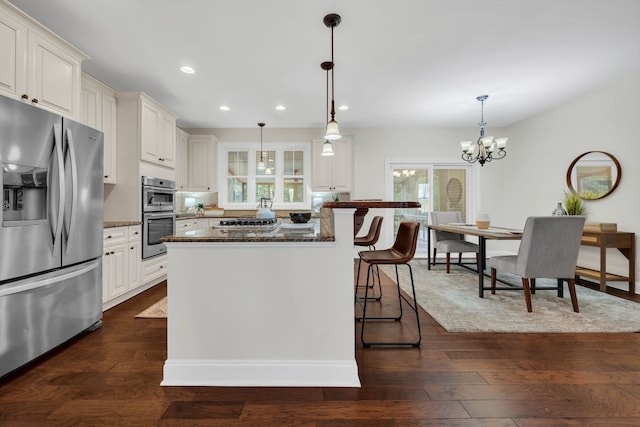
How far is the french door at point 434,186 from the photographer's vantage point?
222 inches

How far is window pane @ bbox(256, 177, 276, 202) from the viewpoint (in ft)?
18.6

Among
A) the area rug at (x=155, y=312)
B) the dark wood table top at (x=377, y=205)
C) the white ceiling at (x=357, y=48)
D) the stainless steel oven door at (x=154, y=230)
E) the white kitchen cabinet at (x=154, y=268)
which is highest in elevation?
the white ceiling at (x=357, y=48)

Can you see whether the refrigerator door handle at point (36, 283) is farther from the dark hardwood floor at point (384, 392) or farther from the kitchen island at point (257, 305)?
the kitchen island at point (257, 305)

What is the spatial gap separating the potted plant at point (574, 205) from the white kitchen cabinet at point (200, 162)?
5.64 meters

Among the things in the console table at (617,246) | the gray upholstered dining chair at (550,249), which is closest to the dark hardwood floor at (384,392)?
the gray upholstered dining chair at (550,249)

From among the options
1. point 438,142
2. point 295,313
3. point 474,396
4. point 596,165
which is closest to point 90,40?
point 295,313

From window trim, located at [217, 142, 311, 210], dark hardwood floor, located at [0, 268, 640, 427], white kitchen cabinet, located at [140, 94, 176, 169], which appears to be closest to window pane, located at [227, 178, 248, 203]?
window trim, located at [217, 142, 311, 210]

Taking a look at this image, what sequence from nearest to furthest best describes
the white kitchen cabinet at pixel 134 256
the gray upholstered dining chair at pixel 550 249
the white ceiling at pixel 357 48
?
the white ceiling at pixel 357 48 → the gray upholstered dining chair at pixel 550 249 → the white kitchen cabinet at pixel 134 256

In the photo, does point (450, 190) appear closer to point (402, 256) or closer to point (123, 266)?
point (402, 256)

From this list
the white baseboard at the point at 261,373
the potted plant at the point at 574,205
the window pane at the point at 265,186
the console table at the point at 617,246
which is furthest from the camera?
the window pane at the point at 265,186

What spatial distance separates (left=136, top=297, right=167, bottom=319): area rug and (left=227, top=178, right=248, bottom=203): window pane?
285cm

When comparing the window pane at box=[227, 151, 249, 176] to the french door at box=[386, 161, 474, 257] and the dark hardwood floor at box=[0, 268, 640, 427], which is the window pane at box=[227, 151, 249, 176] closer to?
the french door at box=[386, 161, 474, 257]

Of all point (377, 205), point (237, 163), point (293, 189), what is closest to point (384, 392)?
point (377, 205)

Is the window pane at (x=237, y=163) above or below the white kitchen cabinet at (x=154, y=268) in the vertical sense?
above
